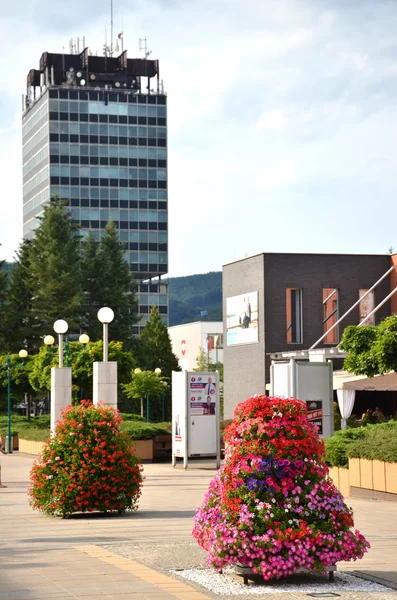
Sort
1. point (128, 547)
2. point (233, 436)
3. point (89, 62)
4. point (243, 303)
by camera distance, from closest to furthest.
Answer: point (233, 436) < point (128, 547) < point (243, 303) < point (89, 62)

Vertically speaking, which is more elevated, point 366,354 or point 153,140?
point 153,140

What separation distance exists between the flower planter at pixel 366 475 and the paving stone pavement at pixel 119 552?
374 millimetres

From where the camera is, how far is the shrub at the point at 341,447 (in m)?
20.0

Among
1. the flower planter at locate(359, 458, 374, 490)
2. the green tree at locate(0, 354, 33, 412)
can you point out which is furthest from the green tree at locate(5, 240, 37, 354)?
the flower planter at locate(359, 458, 374, 490)

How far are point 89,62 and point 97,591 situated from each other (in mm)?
145768

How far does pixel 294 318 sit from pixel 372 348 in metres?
26.8

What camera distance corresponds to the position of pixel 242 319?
54719 mm

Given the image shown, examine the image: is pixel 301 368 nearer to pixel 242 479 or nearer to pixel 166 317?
pixel 242 479

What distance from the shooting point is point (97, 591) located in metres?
9.20

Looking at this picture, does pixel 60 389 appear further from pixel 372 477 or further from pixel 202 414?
pixel 372 477

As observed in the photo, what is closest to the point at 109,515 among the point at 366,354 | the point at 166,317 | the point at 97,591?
the point at 97,591

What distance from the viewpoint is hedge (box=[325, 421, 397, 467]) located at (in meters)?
18.2

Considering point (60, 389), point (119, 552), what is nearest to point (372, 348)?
point (60, 389)

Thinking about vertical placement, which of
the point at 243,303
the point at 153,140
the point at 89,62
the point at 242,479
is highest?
the point at 89,62
